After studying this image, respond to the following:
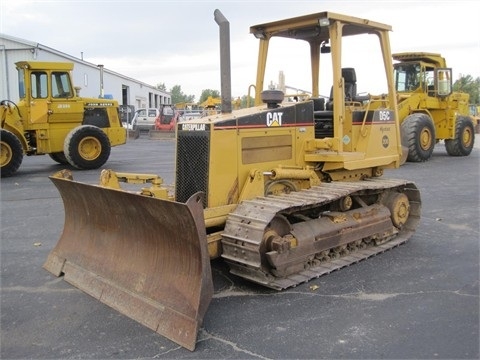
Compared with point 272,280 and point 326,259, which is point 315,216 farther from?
point 272,280

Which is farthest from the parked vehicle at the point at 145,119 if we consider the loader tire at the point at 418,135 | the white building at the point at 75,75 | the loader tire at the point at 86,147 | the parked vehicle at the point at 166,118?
the loader tire at the point at 418,135

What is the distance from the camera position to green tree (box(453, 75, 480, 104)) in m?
66.7

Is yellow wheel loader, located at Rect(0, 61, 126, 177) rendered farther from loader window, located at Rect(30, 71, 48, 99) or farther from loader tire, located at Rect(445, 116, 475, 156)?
loader tire, located at Rect(445, 116, 475, 156)

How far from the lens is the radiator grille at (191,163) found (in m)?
5.17

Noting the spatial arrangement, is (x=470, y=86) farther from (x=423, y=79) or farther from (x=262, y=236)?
(x=262, y=236)

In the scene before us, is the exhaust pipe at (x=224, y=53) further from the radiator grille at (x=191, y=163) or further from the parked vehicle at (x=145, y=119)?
the parked vehicle at (x=145, y=119)

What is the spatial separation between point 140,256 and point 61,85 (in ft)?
36.2

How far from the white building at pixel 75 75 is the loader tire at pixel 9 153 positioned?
18.9 feet

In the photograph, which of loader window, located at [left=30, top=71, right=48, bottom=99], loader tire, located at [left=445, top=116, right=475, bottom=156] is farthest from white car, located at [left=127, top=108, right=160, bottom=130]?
loader tire, located at [left=445, top=116, right=475, bottom=156]

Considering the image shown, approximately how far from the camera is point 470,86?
67.9 meters

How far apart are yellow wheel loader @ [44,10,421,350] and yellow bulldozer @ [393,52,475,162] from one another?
8935mm

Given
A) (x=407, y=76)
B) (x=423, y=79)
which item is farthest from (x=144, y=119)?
(x=423, y=79)

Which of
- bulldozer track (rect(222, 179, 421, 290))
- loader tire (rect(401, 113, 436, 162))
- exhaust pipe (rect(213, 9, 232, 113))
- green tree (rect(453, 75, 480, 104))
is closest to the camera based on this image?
bulldozer track (rect(222, 179, 421, 290))

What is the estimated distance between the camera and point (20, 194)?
35.0 feet
